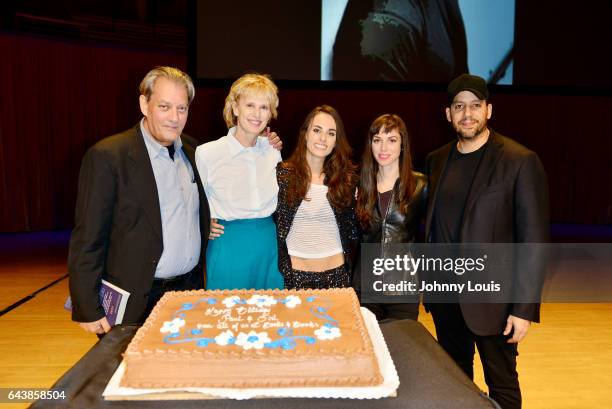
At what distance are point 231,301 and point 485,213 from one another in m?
1.10

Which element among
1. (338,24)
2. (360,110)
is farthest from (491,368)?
(360,110)

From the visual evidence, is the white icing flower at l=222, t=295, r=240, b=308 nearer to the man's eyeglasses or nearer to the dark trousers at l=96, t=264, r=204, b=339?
the dark trousers at l=96, t=264, r=204, b=339

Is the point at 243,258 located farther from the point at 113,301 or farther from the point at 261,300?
the point at 261,300

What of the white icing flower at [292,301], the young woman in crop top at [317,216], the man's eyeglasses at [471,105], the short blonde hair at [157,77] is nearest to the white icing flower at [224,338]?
the white icing flower at [292,301]

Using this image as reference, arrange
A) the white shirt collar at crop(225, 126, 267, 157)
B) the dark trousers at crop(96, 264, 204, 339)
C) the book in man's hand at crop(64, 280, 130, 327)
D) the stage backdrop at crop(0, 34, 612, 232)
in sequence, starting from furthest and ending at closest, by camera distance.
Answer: the stage backdrop at crop(0, 34, 612, 232) < the white shirt collar at crop(225, 126, 267, 157) < the dark trousers at crop(96, 264, 204, 339) < the book in man's hand at crop(64, 280, 130, 327)

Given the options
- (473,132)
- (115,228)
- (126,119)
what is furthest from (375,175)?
(126,119)

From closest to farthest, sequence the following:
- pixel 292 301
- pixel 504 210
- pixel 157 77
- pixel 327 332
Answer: pixel 327 332 < pixel 292 301 < pixel 157 77 < pixel 504 210

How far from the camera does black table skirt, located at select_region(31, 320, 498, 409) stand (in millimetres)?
906

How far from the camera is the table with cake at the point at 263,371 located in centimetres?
91

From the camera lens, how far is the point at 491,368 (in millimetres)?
1947

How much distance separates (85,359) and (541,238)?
1573 mm

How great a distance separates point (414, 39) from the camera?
6316mm

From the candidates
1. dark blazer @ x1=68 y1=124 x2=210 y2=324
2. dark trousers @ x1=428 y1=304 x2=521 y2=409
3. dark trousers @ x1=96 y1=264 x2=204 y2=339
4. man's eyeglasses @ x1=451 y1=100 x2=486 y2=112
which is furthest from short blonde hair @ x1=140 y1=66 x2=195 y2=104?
dark trousers @ x1=428 y1=304 x2=521 y2=409

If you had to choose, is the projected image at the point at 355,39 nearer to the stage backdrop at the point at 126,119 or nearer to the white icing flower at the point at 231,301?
the stage backdrop at the point at 126,119
